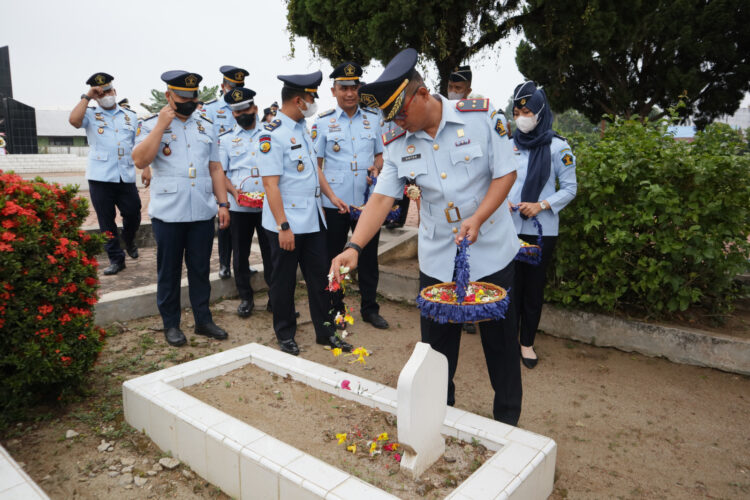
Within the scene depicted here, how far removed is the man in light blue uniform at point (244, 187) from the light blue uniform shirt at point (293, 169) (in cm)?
108

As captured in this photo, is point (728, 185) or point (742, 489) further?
point (728, 185)

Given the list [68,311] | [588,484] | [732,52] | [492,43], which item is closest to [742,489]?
[588,484]

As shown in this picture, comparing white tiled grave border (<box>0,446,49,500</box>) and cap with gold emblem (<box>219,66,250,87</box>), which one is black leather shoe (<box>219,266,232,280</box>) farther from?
white tiled grave border (<box>0,446,49,500</box>)

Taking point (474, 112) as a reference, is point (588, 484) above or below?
below

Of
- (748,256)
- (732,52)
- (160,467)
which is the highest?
(732,52)

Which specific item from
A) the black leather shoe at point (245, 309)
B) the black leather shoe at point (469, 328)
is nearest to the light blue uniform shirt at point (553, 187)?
the black leather shoe at point (469, 328)

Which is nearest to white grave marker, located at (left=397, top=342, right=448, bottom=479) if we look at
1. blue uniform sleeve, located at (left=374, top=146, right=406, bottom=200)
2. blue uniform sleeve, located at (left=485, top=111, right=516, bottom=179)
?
blue uniform sleeve, located at (left=374, top=146, right=406, bottom=200)

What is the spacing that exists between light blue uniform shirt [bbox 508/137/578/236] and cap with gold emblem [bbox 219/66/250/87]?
3597 mm

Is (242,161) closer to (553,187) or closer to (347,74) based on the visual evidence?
(347,74)

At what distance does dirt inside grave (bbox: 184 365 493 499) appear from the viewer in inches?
95.3

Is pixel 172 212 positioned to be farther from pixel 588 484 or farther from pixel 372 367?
pixel 588 484

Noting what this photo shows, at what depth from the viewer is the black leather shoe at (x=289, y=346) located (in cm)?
440

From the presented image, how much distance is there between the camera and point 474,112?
2629mm

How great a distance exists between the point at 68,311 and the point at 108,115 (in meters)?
3.89
